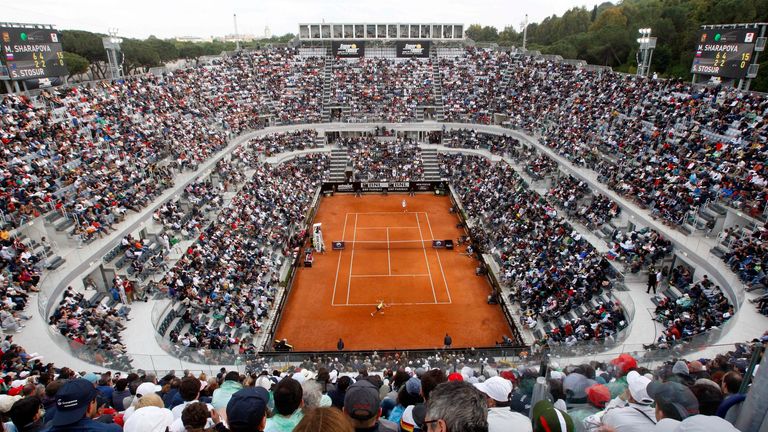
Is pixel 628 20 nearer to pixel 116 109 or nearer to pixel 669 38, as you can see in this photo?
pixel 669 38

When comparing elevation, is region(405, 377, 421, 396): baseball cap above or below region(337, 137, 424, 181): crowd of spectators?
above

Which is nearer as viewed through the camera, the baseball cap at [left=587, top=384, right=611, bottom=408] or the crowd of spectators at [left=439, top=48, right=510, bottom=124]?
the baseball cap at [left=587, top=384, right=611, bottom=408]

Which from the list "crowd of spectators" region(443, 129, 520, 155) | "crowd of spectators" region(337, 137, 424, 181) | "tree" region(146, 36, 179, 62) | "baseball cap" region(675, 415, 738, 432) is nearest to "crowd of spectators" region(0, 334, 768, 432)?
"baseball cap" region(675, 415, 738, 432)

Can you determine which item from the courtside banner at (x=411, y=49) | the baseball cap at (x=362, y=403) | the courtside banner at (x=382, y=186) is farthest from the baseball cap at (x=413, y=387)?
the courtside banner at (x=411, y=49)

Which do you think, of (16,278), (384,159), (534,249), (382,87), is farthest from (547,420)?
(382,87)

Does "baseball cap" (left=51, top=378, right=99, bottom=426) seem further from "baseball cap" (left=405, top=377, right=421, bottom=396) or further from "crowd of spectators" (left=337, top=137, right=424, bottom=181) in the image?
"crowd of spectators" (left=337, top=137, right=424, bottom=181)

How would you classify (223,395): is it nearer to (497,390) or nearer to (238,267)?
(497,390)

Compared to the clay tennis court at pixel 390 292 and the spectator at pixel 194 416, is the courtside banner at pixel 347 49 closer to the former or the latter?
the clay tennis court at pixel 390 292
